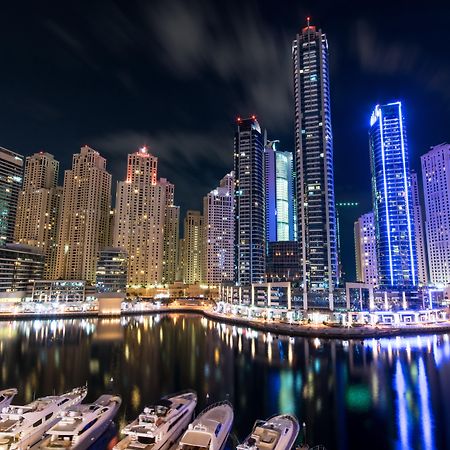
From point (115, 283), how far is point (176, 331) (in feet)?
197

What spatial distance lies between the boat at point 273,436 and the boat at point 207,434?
1.90 m

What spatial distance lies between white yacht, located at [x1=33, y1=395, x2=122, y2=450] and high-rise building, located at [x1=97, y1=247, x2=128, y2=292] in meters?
111

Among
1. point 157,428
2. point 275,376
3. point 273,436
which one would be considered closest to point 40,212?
point 275,376

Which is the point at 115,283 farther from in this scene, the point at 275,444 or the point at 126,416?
the point at 275,444

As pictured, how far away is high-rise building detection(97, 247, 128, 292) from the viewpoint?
132 m

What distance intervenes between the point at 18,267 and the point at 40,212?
64697 millimetres

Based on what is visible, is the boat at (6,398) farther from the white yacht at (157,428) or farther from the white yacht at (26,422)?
the white yacht at (157,428)

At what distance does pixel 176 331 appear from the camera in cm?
8244

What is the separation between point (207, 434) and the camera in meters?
20.1

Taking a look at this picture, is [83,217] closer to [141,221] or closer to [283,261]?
[141,221]

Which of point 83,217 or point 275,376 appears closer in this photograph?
point 275,376

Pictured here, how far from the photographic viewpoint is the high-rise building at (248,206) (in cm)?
12838

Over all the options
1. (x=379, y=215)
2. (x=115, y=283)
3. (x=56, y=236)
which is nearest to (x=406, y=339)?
(x=379, y=215)

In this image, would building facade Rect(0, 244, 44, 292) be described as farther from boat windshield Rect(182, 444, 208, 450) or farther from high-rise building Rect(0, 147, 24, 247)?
boat windshield Rect(182, 444, 208, 450)
